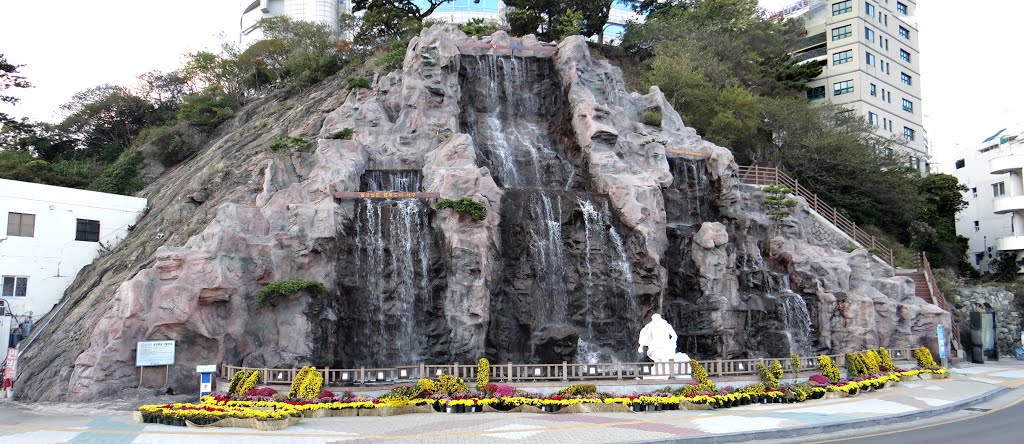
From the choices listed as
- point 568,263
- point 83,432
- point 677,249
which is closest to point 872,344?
point 677,249

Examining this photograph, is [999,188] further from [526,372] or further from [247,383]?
[247,383]

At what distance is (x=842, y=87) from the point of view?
7588 cm

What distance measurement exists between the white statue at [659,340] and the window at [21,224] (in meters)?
34.2

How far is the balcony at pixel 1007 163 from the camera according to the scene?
63.9 metres

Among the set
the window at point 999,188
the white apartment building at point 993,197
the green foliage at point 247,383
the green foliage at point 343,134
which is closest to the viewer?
the green foliage at point 247,383

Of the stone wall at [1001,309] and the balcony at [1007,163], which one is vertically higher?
the balcony at [1007,163]

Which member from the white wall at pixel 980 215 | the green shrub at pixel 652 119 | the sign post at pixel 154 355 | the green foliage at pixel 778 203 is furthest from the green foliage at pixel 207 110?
the white wall at pixel 980 215

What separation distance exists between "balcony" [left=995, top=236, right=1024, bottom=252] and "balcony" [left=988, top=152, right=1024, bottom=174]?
235 inches

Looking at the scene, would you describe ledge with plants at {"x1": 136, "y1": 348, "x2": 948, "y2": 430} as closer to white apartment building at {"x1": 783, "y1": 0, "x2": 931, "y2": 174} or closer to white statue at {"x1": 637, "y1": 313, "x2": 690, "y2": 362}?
white statue at {"x1": 637, "y1": 313, "x2": 690, "y2": 362}

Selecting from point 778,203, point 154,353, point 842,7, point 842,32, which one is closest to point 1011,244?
point 842,32

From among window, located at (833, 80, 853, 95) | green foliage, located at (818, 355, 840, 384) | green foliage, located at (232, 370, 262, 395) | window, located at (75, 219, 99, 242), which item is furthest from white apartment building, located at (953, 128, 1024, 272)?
window, located at (75, 219, 99, 242)

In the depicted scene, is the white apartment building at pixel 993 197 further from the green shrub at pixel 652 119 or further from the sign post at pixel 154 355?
the sign post at pixel 154 355

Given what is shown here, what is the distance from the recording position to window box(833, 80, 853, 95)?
7538cm

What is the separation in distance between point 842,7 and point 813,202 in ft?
115
